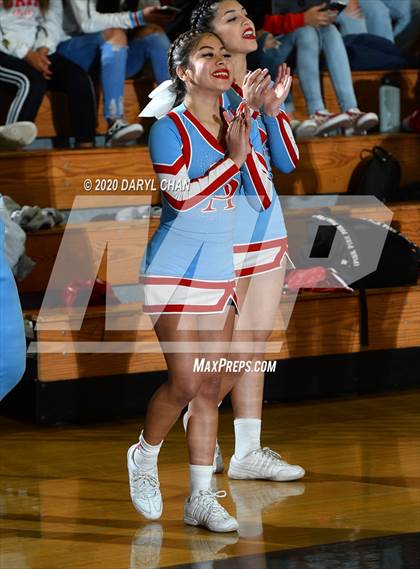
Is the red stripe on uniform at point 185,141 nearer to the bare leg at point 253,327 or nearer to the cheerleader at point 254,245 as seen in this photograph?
the cheerleader at point 254,245

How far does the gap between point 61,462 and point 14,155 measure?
188 centimetres

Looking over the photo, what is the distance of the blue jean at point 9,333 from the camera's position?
8.36 feet

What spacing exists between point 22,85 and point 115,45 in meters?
0.56

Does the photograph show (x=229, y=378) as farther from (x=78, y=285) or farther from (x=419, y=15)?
(x=419, y=15)

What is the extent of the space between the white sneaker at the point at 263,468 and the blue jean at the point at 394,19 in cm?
386

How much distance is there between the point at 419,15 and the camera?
7.42 meters

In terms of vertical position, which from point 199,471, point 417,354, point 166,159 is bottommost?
point 417,354

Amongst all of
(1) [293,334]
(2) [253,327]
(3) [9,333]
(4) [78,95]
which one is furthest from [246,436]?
(4) [78,95]

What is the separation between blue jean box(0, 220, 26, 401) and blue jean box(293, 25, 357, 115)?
406cm

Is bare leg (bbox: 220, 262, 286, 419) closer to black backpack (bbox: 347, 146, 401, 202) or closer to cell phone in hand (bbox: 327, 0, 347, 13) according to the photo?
black backpack (bbox: 347, 146, 401, 202)

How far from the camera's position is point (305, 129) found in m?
6.30

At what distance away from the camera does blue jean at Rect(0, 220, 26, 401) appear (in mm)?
2547

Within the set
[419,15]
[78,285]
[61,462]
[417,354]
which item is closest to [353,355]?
[417,354]

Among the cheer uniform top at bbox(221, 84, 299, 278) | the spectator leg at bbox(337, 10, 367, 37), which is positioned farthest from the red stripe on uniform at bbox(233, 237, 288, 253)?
the spectator leg at bbox(337, 10, 367, 37)
